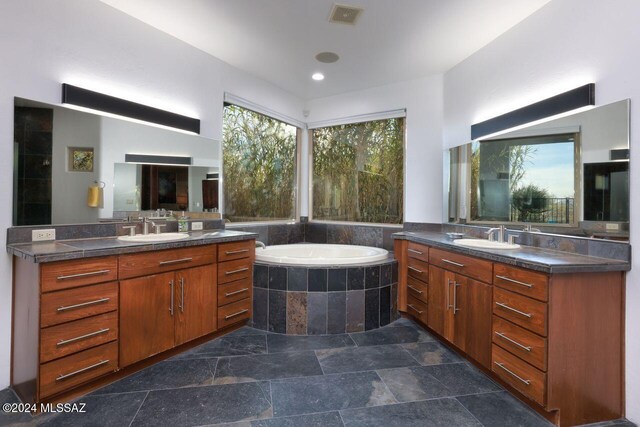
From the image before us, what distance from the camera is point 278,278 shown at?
113 inches

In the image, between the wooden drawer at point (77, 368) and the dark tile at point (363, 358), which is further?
the dark tile at point (363, 358)

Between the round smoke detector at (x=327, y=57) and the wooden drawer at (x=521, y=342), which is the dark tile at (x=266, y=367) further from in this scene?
the round smoke detector at (x=327, y=57)

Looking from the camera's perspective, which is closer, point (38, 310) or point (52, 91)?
point (38, 310)

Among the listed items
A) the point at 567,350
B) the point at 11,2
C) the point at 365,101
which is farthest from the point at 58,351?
the point at 365,101

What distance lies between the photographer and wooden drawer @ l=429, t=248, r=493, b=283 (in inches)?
82.8

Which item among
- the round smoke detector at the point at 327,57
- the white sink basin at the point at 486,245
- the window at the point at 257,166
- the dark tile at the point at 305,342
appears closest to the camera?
the white sink basin at the point at 486,245

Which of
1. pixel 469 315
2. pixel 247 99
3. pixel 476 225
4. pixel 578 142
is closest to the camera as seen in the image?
pixel 578 142

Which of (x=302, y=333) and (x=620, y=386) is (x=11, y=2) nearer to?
(x=302, y=333)

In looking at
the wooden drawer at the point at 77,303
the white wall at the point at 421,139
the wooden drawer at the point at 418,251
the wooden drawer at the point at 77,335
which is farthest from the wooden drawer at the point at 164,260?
the white wall at the point at 421,139

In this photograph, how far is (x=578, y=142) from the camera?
208cm

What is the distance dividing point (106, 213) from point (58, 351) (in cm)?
106

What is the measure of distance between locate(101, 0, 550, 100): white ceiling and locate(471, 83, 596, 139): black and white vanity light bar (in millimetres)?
716

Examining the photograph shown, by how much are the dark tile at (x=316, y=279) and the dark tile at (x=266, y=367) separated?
550 mm

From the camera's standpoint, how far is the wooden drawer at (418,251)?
2864 mm
